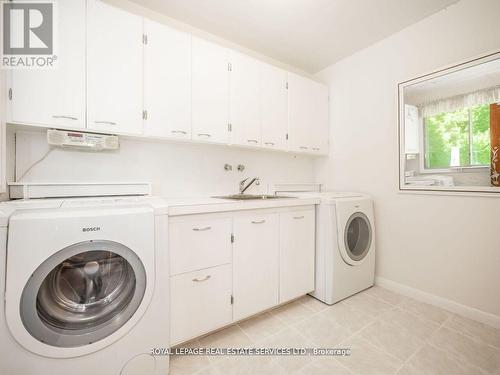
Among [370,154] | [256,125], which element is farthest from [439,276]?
[256,125]

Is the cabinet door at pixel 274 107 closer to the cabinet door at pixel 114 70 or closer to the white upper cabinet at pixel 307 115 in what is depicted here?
the white upper cabinet at pixel 307 115

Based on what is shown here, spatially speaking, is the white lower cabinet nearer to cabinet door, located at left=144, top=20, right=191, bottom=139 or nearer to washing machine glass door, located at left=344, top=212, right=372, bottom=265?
washing machine glass door, located at left=344, top=212, right=372, bottom=265

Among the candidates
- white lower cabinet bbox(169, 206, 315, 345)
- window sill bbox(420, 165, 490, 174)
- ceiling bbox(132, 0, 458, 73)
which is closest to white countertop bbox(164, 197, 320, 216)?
white lower cabinet bbox(169, 206, 315, 345)

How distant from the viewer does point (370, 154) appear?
2318 mm

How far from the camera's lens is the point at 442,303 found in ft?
5.96

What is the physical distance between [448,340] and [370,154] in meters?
1.64

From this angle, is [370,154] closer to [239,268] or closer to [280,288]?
[280,288]

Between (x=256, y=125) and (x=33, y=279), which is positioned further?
(x=256, y=125)

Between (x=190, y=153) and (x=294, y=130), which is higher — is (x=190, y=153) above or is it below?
below

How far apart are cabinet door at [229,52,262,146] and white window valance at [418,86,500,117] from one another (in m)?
1.52

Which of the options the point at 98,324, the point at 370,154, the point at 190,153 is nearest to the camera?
the point at 98,324

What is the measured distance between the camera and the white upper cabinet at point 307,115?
2.33 meters

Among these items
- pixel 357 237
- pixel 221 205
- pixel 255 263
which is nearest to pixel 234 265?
pixel 255 263

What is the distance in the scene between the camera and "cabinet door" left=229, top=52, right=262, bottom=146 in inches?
76.4
